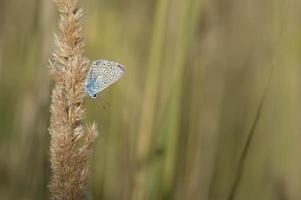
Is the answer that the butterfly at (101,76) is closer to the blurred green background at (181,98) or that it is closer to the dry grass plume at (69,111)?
the dry grass plume at (69,111)

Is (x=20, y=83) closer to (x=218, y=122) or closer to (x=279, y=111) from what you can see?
(x=218, y=122)

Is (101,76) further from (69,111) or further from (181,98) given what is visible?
(181,98)

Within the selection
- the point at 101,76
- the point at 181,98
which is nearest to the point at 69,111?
the point at 101,76

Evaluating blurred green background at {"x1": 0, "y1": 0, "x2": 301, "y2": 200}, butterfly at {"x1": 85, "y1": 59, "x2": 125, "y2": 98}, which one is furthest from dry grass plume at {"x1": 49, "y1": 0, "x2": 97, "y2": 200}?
blurred green background at {"x1": 0, "y1": 0, "x2": 301, "y2": 200}

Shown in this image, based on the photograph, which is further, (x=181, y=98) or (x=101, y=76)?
(x=181, y=98)

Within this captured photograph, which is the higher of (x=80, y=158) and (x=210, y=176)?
(x=80, y=158)

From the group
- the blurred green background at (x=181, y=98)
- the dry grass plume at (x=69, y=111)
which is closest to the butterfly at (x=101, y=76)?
the dry grass plume at (x=69, y=111)

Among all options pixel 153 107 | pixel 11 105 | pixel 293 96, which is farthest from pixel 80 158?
pixel 293 96
